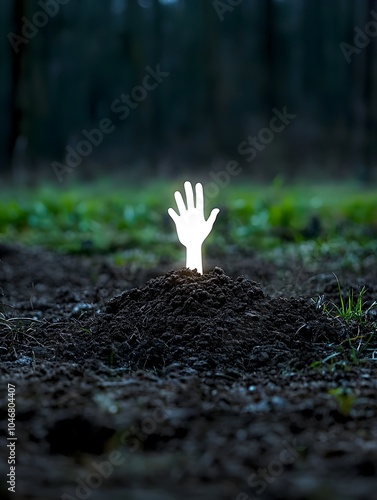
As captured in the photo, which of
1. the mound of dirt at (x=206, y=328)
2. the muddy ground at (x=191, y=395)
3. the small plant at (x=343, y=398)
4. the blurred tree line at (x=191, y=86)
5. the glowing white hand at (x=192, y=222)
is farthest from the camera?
the blurred tree line at (x=191, y=86)

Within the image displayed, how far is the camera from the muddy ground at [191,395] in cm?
232

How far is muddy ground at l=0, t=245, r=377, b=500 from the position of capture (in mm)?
2322

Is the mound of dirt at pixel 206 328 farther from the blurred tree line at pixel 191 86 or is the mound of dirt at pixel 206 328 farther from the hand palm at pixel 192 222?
the blurred tree line at pixel 191 86

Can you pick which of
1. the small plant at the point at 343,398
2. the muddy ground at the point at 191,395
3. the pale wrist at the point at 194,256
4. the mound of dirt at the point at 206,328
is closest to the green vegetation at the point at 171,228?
the pale wrist at the point at 194,256

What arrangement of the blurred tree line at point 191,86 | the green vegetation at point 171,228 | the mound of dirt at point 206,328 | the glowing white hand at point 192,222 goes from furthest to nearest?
1. the blurred tree line at point 191,86
2. the green vegetation at point 171,228
3. the glowing white hand at point 192,222
4. the mound of dirt at point 206,328

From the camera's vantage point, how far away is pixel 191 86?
36.8m

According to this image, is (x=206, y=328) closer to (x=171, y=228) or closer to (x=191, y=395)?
(x=191, y=395)

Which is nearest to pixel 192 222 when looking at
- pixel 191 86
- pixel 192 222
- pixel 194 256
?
pixel 192 222

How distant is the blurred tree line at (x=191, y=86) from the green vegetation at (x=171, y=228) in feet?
45.5

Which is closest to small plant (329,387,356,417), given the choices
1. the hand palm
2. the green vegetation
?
the hand palm

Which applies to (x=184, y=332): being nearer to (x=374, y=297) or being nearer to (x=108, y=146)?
(x=374, y=297)

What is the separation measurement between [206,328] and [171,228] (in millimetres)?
6694

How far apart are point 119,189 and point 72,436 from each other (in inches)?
685

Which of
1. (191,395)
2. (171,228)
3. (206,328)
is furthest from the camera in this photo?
(171,228)
